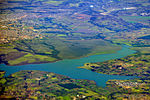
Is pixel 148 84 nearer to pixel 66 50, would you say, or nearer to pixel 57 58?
pixel 57 58

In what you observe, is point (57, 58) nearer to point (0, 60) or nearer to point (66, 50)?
point (66, 50)

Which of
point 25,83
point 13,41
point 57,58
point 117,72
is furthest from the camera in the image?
point 13,41

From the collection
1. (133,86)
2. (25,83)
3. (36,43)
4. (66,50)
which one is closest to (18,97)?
(25,83)

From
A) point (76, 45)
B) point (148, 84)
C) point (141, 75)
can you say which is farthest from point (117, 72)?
point (76, 45)

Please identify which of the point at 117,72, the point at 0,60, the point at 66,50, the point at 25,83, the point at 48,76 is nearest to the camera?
the point at 25,83

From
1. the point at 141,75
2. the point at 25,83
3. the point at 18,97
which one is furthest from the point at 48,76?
the point at 141,75

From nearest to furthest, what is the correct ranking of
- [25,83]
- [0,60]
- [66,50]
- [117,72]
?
1. [25,83]
2. [117,72]
3. [0,60]
4. [66,50]

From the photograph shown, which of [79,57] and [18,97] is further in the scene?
[79,57]

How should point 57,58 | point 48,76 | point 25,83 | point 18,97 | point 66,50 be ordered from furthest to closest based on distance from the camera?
1. point 66,50
2. point 57,58
3. point 48,76
4. point 25,83
5. point 18,97

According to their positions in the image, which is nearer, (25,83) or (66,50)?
(25,83)
